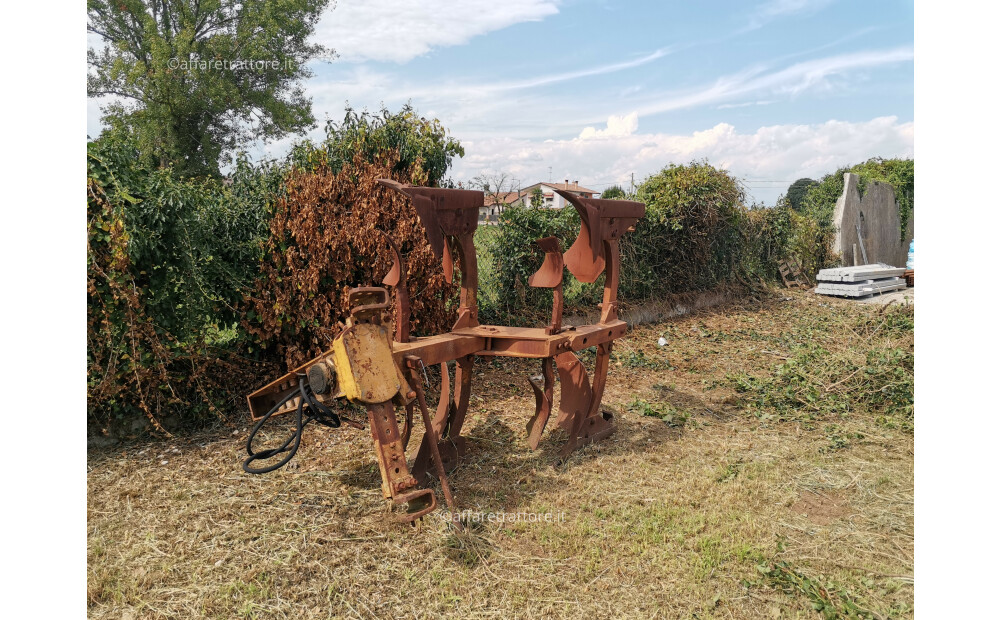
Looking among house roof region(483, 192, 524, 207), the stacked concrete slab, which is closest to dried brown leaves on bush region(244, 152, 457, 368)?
house roof region(483, 192, 524, 207)

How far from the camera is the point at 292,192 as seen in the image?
5324 mm

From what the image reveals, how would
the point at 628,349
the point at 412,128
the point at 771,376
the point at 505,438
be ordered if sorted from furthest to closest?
the point at 628,349 < the point at 771,376 < the point at 412,128 < the point at 505,438

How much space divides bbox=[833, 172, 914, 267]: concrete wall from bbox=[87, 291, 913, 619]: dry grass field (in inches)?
443

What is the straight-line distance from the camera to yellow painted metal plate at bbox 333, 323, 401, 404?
3.05m

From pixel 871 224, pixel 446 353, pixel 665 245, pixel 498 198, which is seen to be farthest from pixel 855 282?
pixel 446 353

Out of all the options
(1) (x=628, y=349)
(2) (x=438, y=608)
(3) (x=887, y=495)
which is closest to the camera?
(2) (x=438, y=608)

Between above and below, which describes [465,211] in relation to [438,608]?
above

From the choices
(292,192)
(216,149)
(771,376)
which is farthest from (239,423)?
(216,149)

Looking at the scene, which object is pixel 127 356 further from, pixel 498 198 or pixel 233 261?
pixel 498 198

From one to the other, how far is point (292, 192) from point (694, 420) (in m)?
4.05

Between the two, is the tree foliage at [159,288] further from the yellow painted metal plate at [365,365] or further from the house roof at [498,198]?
the house roof at [498,198]

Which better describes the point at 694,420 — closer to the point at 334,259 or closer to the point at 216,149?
the point at 334,259

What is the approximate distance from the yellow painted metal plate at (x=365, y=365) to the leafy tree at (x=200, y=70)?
19.3 metres

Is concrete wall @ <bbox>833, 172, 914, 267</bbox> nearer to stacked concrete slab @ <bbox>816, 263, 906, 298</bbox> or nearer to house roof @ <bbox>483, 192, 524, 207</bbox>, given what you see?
stacked concrete slab @ <bbox>816, 263, 906, 298</bbox>
